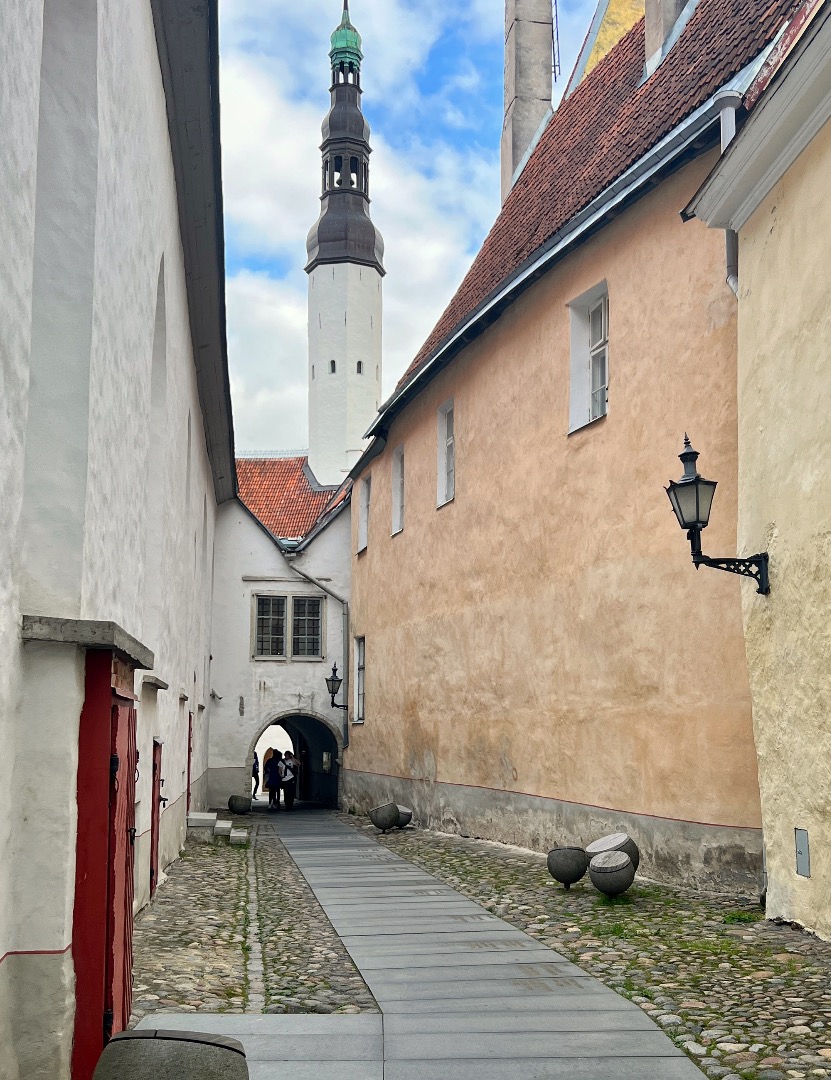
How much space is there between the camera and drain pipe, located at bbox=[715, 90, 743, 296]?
9.98 metres

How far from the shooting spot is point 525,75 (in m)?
21.7

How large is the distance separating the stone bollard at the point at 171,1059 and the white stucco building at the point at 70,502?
1047 mm

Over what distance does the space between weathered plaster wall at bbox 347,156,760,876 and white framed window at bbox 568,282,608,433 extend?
0.14 meters

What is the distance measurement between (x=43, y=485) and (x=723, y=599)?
21.7ft

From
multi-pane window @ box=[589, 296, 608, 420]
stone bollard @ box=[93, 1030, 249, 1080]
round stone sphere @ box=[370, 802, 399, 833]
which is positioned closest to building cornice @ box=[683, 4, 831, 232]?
multi-pane window @ box=[589, 296, 608, 420]

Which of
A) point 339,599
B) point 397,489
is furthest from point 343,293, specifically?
point 397,489

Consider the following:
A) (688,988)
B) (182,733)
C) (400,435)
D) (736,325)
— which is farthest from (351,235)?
(688,988)

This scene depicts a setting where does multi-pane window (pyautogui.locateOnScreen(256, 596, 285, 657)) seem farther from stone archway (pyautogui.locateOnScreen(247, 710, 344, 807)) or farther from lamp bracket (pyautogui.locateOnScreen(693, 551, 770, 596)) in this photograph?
lamp bracket (pyautogui.locateOnScreen(693, 551, 770, 596))

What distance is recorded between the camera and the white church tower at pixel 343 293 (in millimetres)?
47188

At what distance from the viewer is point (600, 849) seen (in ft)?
34.3

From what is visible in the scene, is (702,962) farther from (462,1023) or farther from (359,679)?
(359,679)

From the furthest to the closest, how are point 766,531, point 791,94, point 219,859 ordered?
point 219,859 → point 766,531 → point 791,94

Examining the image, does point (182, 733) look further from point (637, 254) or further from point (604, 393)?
point (637, 254)

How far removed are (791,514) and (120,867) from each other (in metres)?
4.95
